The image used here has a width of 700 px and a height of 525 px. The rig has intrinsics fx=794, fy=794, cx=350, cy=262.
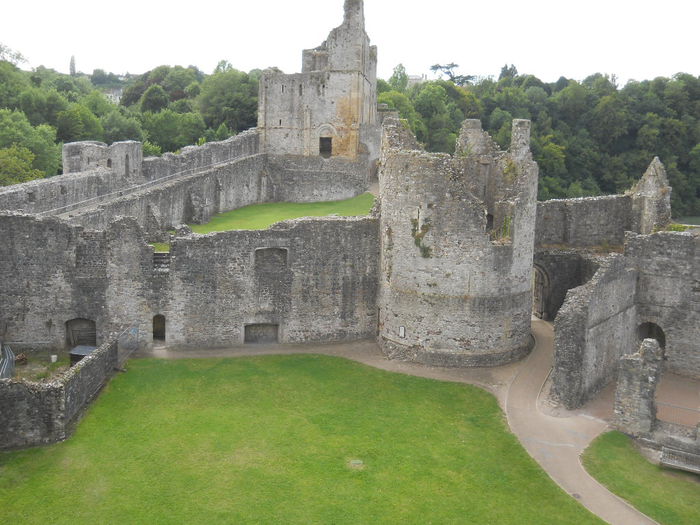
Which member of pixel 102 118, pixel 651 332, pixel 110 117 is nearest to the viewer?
pixel 651 332

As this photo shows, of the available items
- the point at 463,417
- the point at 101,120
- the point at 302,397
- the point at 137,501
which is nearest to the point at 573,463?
the point at 463,417

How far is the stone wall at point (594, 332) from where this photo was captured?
22609 millimetres

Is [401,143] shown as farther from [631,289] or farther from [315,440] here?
[315,440]

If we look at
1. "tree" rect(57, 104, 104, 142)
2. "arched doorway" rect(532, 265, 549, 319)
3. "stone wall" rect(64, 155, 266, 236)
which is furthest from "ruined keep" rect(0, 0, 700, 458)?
"tree" rect(57, 104, 104, 142)

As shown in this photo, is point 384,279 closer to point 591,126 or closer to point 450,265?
point 450,265

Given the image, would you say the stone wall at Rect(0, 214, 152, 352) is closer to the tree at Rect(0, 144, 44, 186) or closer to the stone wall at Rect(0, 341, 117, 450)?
the stone wall at Rect(0, 341, 117, 450)

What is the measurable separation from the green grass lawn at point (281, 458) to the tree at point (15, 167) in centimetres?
2192

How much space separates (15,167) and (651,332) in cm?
3265

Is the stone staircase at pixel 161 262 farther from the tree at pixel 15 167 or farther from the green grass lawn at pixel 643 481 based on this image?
the tree at pixel 15 167

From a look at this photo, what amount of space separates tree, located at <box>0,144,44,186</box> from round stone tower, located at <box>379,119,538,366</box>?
79.7 ft

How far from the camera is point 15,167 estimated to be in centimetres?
4219

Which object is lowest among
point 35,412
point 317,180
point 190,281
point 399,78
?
point 35,412

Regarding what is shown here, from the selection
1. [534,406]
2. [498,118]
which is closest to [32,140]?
[534,406]

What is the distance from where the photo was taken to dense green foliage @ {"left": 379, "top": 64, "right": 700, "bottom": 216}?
7150cm
